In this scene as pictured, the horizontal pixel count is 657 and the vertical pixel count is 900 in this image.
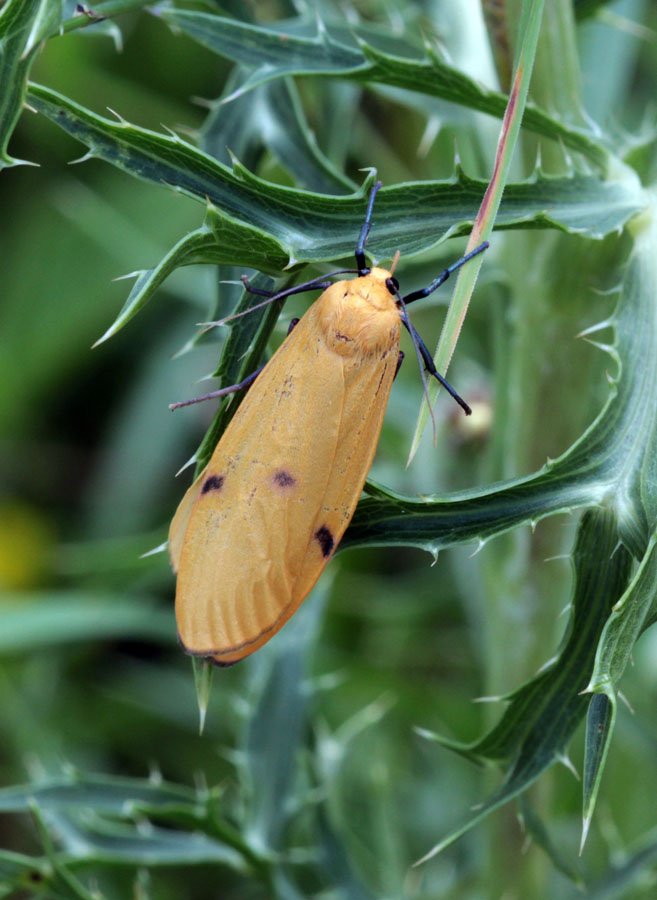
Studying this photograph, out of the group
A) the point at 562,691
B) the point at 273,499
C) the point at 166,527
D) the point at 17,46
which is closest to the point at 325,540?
the point at 273,499

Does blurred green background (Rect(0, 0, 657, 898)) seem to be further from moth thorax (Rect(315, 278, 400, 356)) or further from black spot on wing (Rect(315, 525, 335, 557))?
black spot on wing (Rect(315, 525, 335, 557))

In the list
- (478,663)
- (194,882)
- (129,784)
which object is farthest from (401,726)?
(129,784)

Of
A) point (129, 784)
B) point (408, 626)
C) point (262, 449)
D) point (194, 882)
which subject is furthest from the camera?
point (408, 626)

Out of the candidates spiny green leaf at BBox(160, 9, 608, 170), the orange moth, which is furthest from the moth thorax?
spiny green leaf at BBox(160, 9, 608, 170)

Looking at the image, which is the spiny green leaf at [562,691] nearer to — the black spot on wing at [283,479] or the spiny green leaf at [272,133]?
the black spot on wing at [283,479]

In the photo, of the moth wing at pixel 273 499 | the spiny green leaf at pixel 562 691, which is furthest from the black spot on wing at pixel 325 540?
the spiny green leaf at pixel 562 691

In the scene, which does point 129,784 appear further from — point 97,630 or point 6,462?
point 6,462

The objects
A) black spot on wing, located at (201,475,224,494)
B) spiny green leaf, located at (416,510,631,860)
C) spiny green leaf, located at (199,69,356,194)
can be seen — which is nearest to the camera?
spiny green leaf, located at (416,510,631,860)
